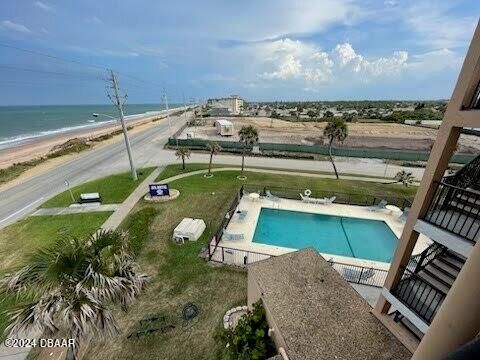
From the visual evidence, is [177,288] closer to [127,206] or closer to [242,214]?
[242,214]

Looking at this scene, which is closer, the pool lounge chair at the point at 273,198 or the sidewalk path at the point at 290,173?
the pool lounge chair at the point at 273,198

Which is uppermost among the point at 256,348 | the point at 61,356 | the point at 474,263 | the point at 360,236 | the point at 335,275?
the point at 474,263

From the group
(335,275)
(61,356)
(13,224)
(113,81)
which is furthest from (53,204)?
(335,275)

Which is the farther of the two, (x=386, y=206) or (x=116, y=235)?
(x=386, y=206)

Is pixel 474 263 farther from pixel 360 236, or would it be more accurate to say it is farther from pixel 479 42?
pixel 360 236

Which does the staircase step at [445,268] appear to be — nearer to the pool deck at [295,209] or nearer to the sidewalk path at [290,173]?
the pool deck at [295,209]

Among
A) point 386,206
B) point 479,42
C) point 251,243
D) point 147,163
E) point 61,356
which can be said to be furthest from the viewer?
point 147,163

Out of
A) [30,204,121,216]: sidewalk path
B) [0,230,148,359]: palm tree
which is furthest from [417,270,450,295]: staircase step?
[30,204,121,216]: sidewalk path

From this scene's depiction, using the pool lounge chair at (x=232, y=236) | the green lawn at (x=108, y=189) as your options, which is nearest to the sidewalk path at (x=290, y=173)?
the green lawn at (x=108, y=189)
